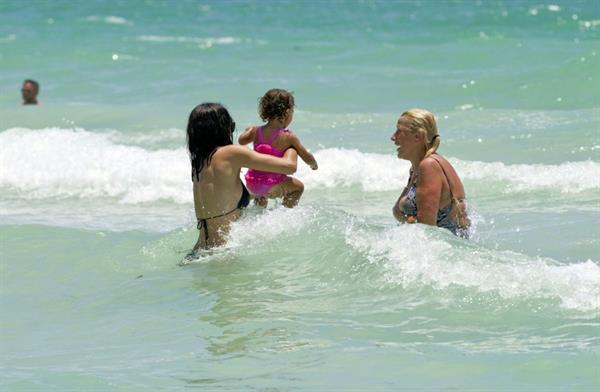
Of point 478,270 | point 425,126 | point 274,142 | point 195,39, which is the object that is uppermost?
point 195,39

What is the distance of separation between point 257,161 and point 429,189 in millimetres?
1181

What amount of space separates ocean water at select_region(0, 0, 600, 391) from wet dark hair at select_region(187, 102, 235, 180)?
54cm

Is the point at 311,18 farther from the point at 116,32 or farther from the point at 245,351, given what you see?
the point at 245,351

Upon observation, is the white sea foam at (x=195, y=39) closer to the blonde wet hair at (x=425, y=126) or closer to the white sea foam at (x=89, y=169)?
the white sea foam at (x=89, y=169)

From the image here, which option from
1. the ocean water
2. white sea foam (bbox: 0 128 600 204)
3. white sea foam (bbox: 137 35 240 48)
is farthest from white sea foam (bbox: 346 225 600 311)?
white sea foam (bbox: 137 35 240 48)

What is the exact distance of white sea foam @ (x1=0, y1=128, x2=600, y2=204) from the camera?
1229 centimetres

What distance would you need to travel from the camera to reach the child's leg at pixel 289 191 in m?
8.17

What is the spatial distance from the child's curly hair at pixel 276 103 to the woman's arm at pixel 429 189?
160 centimetres

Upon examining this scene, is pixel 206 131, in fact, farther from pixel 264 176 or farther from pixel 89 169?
pixel 89 169

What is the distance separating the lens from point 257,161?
7305mm

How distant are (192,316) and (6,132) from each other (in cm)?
1011

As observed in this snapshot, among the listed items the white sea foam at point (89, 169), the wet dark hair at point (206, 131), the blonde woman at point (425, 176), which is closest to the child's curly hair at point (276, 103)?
the wet dark hair at point (206, 131)

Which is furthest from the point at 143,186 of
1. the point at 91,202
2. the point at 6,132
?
the point at 6,132

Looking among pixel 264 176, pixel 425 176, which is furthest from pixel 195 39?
pixel 425 176
